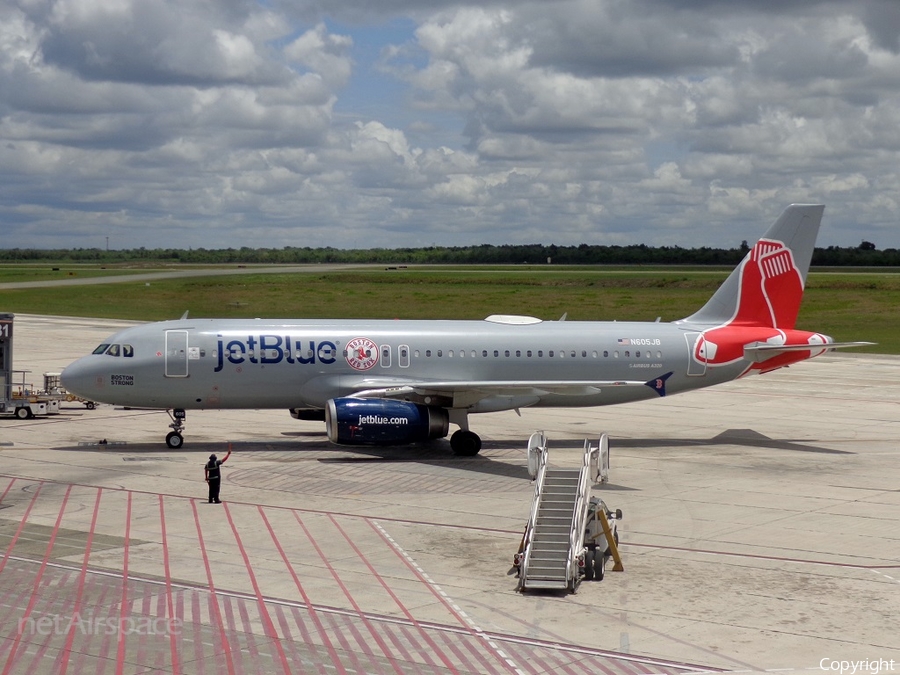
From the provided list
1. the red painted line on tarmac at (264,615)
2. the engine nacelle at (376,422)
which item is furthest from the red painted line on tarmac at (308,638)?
the engine nacelle at (376,422)

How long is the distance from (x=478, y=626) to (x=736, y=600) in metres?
5.49

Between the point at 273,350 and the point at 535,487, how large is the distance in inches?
636

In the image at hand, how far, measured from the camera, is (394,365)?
1598 inches

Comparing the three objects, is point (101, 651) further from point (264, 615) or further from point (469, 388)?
point (469, 388)

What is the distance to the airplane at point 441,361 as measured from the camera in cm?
3859

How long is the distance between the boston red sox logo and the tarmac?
3.27 meters

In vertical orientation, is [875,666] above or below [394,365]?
below

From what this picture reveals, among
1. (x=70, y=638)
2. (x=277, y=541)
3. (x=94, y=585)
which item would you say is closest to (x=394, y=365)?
(x=277, y=541)

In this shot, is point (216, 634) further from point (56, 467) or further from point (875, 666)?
point (56, 467)

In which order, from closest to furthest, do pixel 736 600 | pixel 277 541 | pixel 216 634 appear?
pixel 216 634 < pixel 736 600 < pixel 277 541

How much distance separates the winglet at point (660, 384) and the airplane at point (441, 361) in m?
0.07

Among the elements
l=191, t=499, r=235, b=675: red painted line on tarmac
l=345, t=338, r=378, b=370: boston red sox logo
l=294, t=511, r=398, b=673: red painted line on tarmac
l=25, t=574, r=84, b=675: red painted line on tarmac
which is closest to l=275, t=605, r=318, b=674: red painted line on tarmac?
l=191, t=499, r=235, b=675: red painted line on tarmac

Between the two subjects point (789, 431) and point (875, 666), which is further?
point (789, 431)

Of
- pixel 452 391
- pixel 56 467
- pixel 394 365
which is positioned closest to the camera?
pixel 56 467
